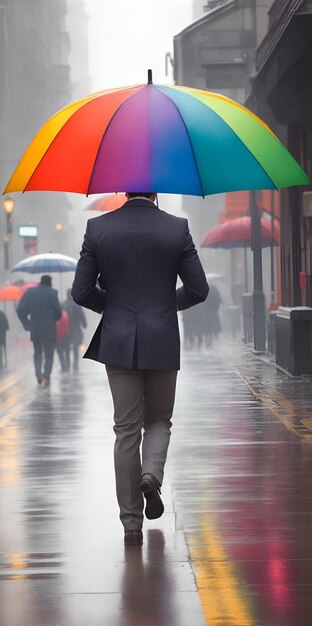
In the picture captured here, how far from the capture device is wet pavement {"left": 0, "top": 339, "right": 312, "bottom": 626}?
639 centimetres

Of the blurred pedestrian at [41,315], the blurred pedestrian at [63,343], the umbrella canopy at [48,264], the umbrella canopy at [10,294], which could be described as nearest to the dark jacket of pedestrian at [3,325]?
the umbrella canopy at [48,264]

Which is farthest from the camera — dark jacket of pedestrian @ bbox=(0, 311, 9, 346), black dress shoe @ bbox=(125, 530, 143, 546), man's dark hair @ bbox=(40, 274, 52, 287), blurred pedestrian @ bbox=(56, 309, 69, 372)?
dark jacket of pedestrian @ bbox=(0, 311, 9, 346)

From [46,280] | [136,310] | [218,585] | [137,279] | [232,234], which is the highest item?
[232,234]

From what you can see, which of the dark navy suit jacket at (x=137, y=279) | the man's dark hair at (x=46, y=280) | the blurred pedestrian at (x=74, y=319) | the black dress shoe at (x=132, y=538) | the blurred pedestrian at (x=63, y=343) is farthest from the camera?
the blurred pedestrian at (x=74, y=319)

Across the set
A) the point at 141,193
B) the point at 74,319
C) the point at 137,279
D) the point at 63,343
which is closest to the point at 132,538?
the point at 137,279

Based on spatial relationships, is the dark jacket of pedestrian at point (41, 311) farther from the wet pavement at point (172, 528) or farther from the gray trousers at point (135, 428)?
the gray trousers at point (135, 428)

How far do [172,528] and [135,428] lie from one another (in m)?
0.89

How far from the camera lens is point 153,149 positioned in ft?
26.3

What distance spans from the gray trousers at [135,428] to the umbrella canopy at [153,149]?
3.29ft

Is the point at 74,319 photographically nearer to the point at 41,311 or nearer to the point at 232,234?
the point at 41,311

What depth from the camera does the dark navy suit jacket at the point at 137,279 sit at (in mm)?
7773

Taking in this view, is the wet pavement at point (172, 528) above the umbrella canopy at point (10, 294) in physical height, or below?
below

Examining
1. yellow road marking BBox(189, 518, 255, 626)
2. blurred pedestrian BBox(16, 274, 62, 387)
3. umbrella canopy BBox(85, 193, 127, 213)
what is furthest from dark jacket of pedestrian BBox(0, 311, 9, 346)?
yellow road marking BBox(189, 518, 255, 626)

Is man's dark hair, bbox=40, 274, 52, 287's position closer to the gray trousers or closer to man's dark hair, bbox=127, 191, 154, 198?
man's dark hair, bbox=127, 191, 154, 198
